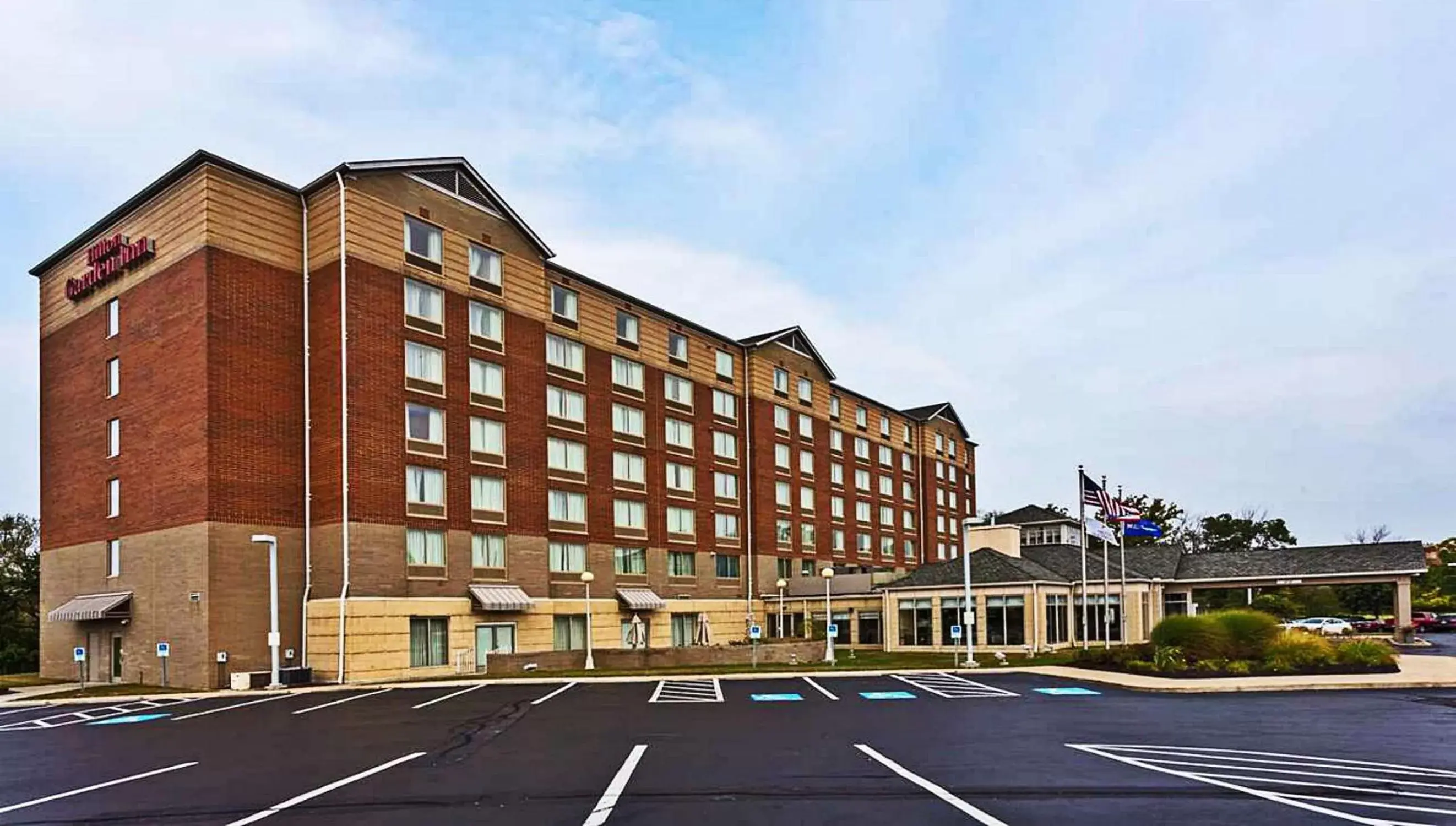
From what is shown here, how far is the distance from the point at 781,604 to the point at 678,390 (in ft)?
44.2

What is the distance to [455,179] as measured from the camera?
4212 centimetres

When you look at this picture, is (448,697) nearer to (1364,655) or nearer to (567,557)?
(567,557)

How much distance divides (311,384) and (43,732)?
1774 cm

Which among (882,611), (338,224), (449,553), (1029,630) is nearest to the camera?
(338,224)

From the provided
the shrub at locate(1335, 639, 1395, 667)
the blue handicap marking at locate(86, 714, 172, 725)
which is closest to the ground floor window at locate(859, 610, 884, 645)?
the shrub at locate(1335, 639, 1395, 667)

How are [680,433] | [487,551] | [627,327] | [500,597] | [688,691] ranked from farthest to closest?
[680,433] → [627,327] → [487,551] → [500,597] → [688,691]

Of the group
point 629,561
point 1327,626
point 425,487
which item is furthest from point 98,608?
point 1327,626

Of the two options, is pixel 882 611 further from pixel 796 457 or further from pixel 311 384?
pixel 311 384

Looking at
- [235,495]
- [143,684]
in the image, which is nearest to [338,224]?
[235,495]

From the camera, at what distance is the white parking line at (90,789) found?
12.7 m

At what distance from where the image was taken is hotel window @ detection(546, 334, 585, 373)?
156 ft

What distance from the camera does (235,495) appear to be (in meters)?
35.2

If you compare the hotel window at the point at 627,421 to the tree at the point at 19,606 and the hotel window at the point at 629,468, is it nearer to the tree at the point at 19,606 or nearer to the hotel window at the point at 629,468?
the hotel window at the point at 629,468

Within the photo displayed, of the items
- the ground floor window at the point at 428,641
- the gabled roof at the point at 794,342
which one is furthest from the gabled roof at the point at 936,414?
the ground floor window at the point at 428,641
